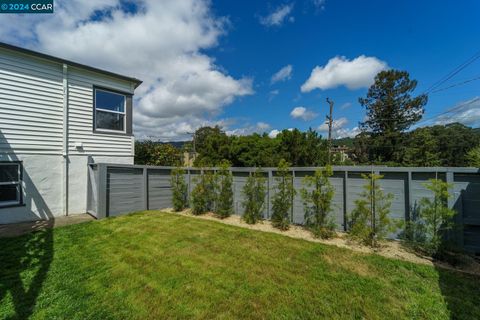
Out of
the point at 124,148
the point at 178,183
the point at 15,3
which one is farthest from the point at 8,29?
the point at 178,183

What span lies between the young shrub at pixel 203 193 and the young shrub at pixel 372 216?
4174 mm

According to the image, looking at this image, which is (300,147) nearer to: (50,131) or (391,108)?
(50,131)

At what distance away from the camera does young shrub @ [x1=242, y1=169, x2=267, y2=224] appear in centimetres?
614

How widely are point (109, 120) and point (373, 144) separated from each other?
27.9 metres

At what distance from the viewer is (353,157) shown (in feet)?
96.3

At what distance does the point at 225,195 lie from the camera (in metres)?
6.87

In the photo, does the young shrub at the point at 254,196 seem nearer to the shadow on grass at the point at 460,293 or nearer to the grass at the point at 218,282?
the grass at the point at 218,282

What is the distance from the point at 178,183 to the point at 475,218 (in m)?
7.42

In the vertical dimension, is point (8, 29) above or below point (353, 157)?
above

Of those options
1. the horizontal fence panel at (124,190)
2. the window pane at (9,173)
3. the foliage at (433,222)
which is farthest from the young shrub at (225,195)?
the window pane at (9,173)

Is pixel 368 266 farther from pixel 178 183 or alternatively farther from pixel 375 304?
pixel 178 183

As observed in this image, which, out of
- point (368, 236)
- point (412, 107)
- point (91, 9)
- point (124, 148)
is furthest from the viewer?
point (412, 107)

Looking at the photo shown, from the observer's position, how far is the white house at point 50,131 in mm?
6262
